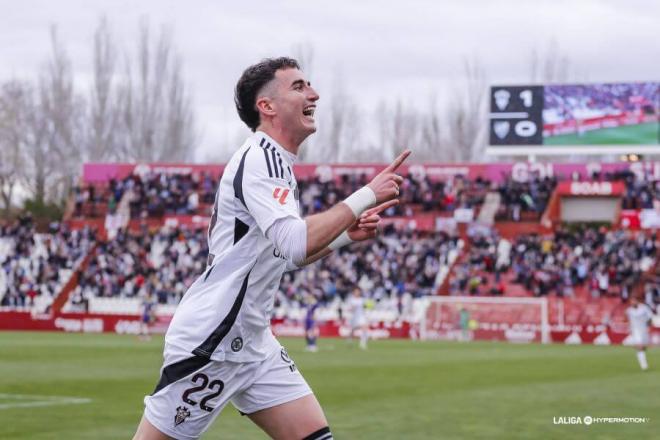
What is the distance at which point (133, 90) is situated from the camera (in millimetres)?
73875

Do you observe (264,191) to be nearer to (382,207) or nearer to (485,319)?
(382,207)

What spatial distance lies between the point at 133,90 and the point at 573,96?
31417mm

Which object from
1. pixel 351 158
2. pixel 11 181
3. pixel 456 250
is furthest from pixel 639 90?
pixel 11 181

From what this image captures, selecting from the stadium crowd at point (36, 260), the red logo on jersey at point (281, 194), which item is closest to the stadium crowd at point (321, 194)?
the stadium crowd at point (36, 260)

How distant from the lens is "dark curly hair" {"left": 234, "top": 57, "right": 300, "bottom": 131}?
5898 millimetres

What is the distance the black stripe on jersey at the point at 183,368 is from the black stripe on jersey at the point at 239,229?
2.06 ft

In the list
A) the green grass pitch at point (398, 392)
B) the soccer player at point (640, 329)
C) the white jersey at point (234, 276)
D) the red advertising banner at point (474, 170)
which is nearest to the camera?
the white jersey at point (234, 276)

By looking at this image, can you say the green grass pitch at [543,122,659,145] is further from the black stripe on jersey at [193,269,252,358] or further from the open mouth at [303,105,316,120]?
the black stripe on jersey at [193,269,252,358]

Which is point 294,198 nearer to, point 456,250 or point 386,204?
point 386,204

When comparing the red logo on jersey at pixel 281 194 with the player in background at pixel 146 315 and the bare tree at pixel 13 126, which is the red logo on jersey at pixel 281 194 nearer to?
the player in background at pixel 146 315

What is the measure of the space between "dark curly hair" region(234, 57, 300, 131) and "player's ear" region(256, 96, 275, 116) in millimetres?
61

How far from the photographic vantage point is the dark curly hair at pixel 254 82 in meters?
5.90

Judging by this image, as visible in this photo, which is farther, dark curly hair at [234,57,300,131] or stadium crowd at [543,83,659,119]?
stadium crowd at [543,83,659,119]

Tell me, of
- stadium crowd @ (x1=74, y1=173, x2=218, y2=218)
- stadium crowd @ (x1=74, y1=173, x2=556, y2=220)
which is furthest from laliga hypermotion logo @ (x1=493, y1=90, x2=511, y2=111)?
stadium crowd @ (x1=74, y1=173, x2=218, y2=218)
